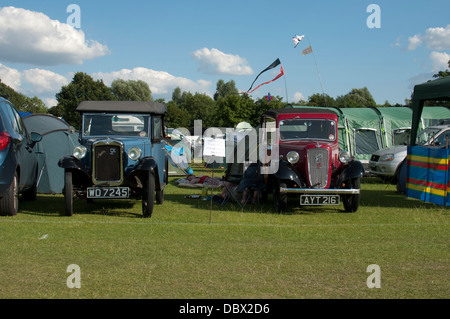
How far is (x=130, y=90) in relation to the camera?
7919 centimetres

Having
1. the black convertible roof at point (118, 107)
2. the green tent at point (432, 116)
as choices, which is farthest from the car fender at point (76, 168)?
the green tent at point (432, 116)

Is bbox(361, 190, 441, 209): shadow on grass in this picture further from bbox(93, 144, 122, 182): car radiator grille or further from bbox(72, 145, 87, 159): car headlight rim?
bbox(72, 145, 87, 159): car headlight rim

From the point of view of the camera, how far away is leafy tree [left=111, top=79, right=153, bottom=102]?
259 ft

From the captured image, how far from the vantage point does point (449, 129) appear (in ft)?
48.3

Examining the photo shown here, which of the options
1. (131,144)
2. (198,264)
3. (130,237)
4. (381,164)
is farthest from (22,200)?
(381,164)

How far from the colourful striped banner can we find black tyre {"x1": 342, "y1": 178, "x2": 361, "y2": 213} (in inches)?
77.3

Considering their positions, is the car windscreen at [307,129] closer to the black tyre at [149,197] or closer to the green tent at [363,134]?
the black tyre at [149,197]

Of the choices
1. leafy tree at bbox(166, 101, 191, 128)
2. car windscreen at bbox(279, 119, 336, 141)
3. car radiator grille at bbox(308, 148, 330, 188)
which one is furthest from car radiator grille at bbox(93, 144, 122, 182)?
leafy tree at bbox(166, 101, 191, 128)

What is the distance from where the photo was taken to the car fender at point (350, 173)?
35.1 ft

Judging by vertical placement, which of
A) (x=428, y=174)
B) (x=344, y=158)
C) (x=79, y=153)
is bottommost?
(x=428, y=174)

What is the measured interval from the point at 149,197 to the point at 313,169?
3.53m

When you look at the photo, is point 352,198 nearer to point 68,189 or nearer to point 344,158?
point 344,158

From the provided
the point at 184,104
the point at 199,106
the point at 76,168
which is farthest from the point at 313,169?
the point at 184,104

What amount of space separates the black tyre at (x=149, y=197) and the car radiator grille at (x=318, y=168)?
11.0ft
